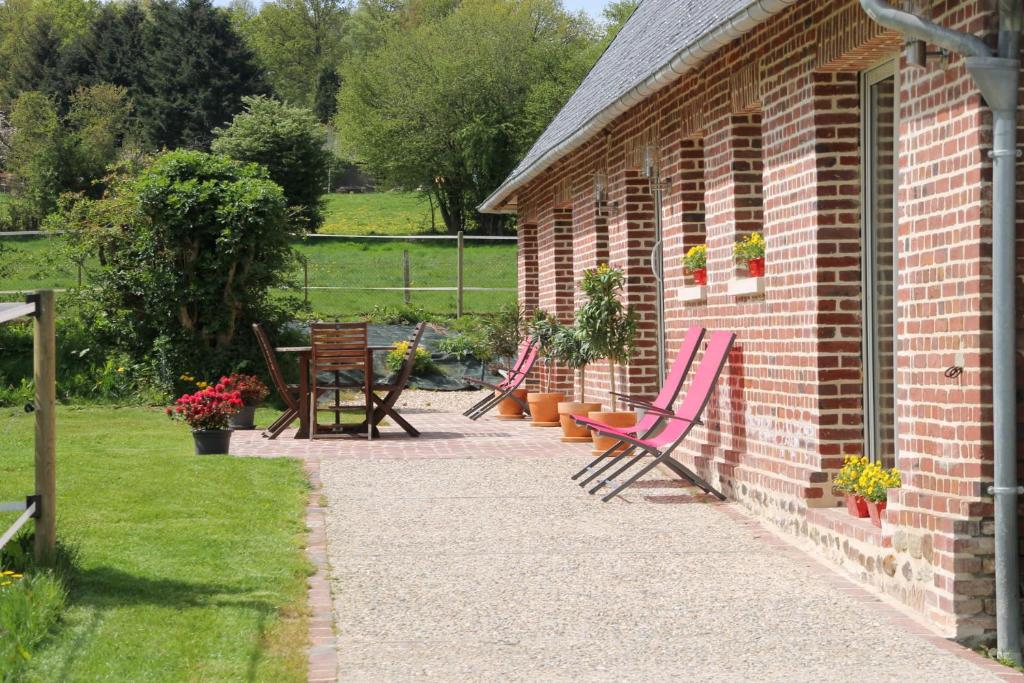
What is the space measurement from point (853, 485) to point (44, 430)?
3.79m

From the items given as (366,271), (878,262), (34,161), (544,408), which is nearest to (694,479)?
(878,262)

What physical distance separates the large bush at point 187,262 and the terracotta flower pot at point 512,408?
3222mm

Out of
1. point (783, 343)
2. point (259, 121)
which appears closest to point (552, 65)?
point (259, 121)

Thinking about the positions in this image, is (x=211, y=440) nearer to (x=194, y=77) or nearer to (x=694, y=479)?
(x=694, y=479)

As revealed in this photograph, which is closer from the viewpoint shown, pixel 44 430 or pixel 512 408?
pixel 44 430

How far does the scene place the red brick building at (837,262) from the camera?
17.0 feet

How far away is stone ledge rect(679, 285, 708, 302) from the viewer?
926 cm

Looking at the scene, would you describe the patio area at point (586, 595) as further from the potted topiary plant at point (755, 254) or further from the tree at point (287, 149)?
the tree at point (287, 149)

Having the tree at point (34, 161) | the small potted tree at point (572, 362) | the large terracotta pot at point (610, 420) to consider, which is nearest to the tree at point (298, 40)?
the tree at point (34, 161)

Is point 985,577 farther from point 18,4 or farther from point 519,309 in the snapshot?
point 18,4

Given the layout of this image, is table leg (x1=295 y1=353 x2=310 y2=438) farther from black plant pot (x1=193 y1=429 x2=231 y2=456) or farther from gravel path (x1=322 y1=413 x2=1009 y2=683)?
gravel path (x1=322 y1=413 x2=1009 y2=683)

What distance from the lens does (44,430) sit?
18.4 feet

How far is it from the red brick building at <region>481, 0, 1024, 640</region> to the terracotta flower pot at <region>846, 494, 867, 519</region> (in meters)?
0.10

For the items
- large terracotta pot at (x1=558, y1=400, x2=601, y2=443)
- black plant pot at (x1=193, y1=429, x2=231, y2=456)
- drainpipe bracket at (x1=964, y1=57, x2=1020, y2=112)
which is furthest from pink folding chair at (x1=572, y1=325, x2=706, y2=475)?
drainpipe bracket at (x1=964, y1=57, x2=1020, y2=112)
